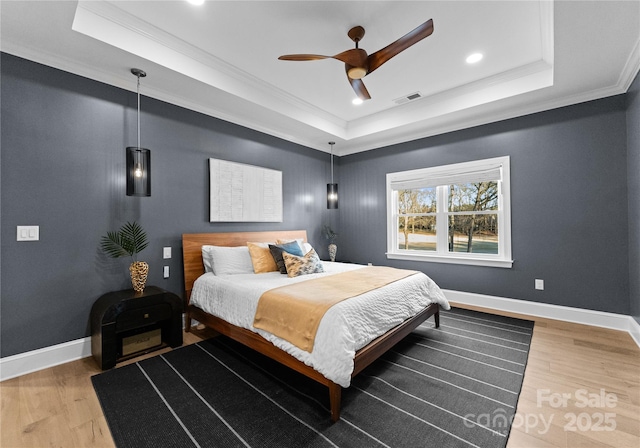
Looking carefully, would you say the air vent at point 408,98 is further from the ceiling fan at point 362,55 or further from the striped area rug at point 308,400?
the striped area rug at point 308,400

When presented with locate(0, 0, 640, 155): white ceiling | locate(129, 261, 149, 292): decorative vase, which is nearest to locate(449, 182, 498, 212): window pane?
locate(0, 0, 640, 155): white ceiling

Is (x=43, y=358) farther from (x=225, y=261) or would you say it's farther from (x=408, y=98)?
(x=408, y=98)

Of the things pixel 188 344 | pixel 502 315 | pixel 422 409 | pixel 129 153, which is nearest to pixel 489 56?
pixel 502 315

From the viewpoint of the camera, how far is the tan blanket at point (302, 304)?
2.01m

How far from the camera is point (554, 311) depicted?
3543 millimetres

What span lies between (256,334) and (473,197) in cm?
366

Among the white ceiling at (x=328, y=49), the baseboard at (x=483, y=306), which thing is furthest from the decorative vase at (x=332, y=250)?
the white ceiling at (x=328, y=49)

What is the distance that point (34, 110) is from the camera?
8.14 feet

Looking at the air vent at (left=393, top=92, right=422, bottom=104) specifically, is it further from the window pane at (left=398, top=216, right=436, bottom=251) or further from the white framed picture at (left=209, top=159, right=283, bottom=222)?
the white framed picture at (left=209, top=159, right=283, bottom=222)

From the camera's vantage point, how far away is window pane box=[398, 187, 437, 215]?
475cm

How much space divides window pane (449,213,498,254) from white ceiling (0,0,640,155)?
142 cm

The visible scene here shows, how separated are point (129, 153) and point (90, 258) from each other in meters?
1.08

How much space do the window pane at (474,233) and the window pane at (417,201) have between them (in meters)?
0.41

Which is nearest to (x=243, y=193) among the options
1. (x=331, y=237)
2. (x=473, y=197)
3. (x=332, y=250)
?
(x=332, y=250)
